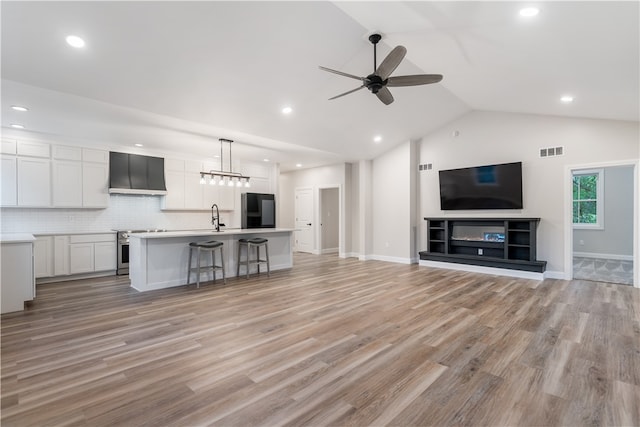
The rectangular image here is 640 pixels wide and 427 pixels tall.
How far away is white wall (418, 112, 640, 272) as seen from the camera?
5.14 meters

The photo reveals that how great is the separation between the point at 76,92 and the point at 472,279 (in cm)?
671

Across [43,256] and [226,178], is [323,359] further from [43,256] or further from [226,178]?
[43,256]

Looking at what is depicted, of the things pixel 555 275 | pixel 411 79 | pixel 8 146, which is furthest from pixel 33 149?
pixel 555 275

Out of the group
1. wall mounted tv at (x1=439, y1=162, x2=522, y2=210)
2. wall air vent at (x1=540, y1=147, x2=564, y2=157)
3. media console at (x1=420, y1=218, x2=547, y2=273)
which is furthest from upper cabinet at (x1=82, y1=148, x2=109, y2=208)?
wall air vent at (x1=540, y1=147, x2=564, y2=157)

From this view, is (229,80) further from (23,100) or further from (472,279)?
(472,279)

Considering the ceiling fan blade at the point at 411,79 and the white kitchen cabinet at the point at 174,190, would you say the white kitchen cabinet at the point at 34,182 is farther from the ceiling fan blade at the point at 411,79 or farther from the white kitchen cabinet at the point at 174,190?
the ceiling fan blade at the point at 411,79

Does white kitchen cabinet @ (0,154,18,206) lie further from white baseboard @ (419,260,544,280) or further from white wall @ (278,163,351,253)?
white baseboard @ (419,260,544,280)

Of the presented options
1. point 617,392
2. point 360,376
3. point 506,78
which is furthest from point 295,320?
point 506,78

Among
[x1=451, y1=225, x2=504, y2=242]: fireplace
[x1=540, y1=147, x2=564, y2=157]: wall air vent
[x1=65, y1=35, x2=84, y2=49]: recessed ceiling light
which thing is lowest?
[x1=451, y1=225, x2=504, y2=242]: fireplace

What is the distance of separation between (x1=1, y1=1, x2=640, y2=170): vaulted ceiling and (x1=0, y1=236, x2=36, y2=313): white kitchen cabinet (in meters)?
1.93

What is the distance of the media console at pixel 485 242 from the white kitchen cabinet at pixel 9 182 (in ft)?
25.9

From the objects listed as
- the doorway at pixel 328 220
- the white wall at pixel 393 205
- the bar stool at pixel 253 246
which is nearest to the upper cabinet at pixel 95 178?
the bar stool at pixel 253 246

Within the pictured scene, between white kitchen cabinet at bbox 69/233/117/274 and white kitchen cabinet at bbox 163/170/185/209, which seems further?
white kitchen cabinet at bbox 163/170/185/209

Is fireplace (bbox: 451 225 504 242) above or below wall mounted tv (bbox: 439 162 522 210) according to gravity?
below
